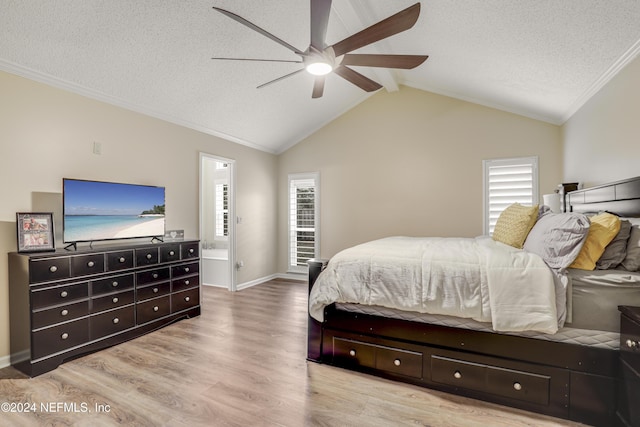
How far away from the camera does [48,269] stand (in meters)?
2.44

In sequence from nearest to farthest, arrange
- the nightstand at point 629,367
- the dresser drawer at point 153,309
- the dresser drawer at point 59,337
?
the nightstand at point 629,367
the dresser drawer at point 59,337
the dresser drawer at point 153,309

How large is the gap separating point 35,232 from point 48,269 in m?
0.38

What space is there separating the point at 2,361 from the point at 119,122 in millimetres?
2441

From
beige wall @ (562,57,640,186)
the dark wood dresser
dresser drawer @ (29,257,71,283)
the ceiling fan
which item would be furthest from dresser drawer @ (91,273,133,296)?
beige wall @ (562,57,640,186)

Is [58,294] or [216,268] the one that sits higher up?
[58,294]

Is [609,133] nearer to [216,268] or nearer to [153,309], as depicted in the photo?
[153,309]

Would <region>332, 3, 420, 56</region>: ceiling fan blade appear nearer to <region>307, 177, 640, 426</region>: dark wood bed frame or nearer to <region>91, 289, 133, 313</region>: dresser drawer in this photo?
<region>307, 177, 640, 426</region>: dark wood bed frame

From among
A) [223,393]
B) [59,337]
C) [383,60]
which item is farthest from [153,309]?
[383,60]

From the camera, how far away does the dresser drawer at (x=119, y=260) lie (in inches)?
113

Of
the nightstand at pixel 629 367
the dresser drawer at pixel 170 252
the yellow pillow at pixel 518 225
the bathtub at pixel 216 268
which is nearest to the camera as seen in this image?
the nightstand at pixel 629 367

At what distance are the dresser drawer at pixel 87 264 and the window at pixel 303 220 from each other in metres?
3.40

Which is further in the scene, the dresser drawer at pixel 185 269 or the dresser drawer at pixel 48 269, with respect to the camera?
the dresser drawer at pixel 185 269

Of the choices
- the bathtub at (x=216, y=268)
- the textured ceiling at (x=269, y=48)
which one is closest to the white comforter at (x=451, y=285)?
the textured ceiling at (x=269, y=48)

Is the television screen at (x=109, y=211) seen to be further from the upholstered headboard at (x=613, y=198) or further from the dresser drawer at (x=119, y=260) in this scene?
the upholstered headboard at (x=613, y=198)
